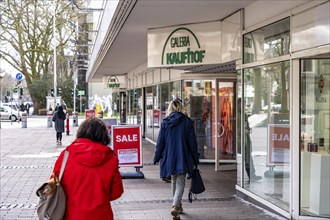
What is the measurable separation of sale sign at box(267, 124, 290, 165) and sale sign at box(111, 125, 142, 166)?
3543mm

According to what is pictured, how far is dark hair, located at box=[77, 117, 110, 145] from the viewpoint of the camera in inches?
150

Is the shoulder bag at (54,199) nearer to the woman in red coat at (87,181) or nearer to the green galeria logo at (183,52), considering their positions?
the woman in red coat at (87,181)

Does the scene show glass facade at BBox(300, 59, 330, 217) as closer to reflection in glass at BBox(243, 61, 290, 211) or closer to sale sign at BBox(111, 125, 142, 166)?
reflection in glass at BBox(243, 61, 290, 211)

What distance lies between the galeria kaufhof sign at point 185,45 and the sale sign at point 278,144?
2.33 meters

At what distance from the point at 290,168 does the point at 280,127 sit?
80 centimetres

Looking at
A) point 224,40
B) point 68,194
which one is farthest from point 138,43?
point 68,194

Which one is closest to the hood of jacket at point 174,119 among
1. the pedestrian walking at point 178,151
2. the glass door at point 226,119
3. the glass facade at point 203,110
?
the pedestrian walking at point 178,151

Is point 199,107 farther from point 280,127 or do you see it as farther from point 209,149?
point 280,127

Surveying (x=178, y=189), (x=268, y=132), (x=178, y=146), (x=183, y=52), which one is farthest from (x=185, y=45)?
(x=178, y=189)

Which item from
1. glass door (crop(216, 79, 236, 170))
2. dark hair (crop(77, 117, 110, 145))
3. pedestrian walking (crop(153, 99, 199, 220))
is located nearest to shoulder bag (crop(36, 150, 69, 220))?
dark hair (crop(77, 117, 110, 145))

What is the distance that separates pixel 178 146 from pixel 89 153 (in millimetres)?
3084

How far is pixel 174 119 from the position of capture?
6.67 meters

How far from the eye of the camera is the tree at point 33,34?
136 ft

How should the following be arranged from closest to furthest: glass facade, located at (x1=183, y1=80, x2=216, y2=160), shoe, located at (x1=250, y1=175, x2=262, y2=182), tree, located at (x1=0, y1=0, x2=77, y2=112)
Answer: shoe, located at (x1=250, y1=175, x2=262, y2=182) < glass facade, located at (x1=183, y1=80, x2=216, y2=160) < tree, located at (x1=0, y1=0, x2=77, y2=112)
